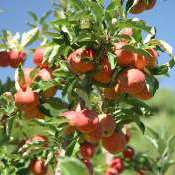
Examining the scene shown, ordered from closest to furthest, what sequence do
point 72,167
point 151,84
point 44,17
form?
point 72,167 → point 151,84 → point 44,17

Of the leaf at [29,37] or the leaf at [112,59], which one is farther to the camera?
the leaf at [29,37]

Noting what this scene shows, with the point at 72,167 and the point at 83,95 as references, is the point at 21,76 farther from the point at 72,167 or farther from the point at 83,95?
the point at 72,167

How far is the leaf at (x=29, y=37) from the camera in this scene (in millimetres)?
1888

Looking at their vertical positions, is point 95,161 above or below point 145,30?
below

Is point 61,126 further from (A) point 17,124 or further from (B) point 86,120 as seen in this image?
(A) point 17,124

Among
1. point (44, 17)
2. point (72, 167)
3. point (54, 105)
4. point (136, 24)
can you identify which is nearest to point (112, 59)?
point (136, 24)

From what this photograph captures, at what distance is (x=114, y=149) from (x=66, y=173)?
39.8 inches

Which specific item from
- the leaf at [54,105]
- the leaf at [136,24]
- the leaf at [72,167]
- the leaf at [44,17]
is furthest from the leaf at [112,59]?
the leaf at [72,167]

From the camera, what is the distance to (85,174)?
25.8 inches

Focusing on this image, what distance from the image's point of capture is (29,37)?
192cm

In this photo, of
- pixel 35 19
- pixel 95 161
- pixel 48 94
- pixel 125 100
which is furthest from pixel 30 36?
pixel 95 161

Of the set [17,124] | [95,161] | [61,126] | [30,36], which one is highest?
[30,36]

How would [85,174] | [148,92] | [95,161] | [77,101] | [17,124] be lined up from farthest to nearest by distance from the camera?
[95,161] < [17,124] < [77,101] < [148,92] < [85,174]

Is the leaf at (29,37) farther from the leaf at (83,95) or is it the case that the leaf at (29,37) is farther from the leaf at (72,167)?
the leaf at (72,167)
